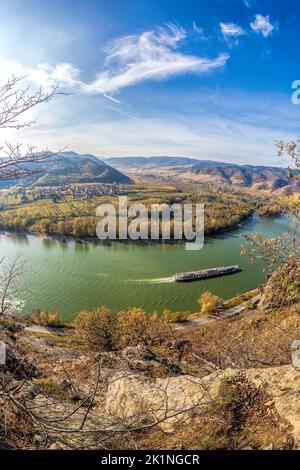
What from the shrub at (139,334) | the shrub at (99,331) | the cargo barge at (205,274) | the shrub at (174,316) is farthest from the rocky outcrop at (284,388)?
the cargo barge at (205,274)

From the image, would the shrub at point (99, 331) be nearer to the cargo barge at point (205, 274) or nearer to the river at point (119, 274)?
the river at point (119, 274)

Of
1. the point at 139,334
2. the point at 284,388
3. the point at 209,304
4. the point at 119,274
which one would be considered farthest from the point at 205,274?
the point at 284,388

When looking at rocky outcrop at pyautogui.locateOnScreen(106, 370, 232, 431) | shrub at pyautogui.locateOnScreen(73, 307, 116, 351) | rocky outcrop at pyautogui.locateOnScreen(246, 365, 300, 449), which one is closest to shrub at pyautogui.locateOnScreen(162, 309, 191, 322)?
shrub at pyautogui.locateOnScreen(73, 307, 116, 351)

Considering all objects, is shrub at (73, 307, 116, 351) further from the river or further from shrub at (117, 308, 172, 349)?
the river
